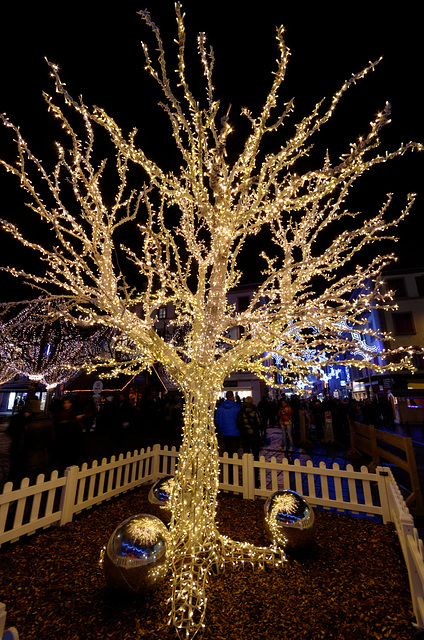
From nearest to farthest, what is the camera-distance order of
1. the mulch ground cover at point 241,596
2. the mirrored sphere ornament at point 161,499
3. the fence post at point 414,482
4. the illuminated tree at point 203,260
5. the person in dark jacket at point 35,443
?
the mulch ground cover at point 241,596 < the illuminated tree at point 203,260 < the mirrored sphere ornament at point 161,499 < the fence post at point 414,482 < the person in dark jacket at point 35,443

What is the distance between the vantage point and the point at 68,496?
4.46m

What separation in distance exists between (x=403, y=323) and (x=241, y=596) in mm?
27143

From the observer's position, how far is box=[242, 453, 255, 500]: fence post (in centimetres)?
535

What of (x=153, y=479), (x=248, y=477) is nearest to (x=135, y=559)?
(x=248, y=477)

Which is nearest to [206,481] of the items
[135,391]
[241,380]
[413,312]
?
[135,391]

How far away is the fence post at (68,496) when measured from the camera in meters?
4.39

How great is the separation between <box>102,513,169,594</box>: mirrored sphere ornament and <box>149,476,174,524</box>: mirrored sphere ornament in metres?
1.42

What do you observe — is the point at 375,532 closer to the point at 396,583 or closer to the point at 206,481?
the point at 396,583

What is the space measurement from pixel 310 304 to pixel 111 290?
8.30 feet

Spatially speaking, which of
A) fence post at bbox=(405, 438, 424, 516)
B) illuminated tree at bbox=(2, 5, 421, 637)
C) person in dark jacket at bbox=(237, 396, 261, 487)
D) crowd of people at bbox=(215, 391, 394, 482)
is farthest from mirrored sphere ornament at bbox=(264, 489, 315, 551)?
person in dark jacket at bbox=(237, 396, 261, 487)

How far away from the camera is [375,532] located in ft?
13.7

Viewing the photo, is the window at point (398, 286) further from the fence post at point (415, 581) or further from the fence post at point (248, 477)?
the fence post at point (415, 581)

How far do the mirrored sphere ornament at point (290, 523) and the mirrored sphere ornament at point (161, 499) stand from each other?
5.31 ft

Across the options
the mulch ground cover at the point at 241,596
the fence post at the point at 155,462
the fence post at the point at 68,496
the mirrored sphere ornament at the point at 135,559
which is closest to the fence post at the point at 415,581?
the mulch ground cover at the point at 241,596
